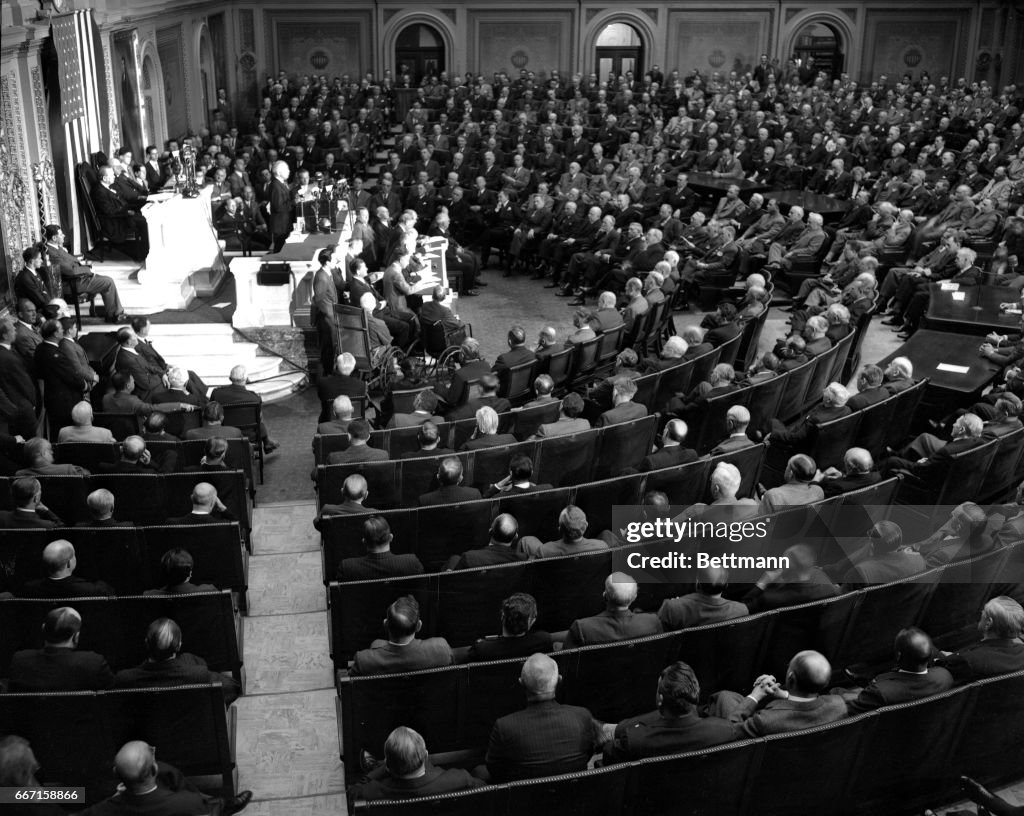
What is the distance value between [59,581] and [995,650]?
13.6ft

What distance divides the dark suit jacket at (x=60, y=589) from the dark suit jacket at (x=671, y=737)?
260 cm

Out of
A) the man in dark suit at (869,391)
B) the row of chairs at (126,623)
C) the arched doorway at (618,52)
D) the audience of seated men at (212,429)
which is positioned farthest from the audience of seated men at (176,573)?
the arched doorway at (618,52)

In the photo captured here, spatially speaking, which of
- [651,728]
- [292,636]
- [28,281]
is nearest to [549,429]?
[292,636]

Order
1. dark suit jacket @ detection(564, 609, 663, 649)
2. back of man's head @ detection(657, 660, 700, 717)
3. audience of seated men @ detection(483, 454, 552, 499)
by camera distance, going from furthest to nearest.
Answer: audience of seated men @ detection(483, 454, 552, 499), dark suit jacket @ detection(564, 609, 663, 649), back of man's head @ detection(657, 660, 700, 717)

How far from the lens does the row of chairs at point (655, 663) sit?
14.7 feet

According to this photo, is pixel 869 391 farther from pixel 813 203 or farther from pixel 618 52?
pixel 618 52

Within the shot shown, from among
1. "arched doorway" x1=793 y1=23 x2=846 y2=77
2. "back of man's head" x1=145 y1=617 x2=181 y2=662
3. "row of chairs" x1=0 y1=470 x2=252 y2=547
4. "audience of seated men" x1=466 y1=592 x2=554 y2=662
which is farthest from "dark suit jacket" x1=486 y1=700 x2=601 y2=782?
"arched doorway" x1=793 y1=23 x2=846 y2=77

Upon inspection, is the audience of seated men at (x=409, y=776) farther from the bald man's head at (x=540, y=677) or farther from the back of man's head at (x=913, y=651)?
the back of man's head at (x=913, y=651)

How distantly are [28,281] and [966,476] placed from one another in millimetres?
8184

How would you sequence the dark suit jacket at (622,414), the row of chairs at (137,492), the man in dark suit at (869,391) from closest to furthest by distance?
the row of chairs at (137,492), the dark suit jacket at (622,414), the man in dark suit at (869,391)

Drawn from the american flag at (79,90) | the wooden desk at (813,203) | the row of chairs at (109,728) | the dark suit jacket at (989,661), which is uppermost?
the american flag at (79,90)

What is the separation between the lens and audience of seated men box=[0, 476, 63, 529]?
5.92 m

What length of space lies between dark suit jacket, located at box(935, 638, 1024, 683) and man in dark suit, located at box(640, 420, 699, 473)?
2311 millimetres

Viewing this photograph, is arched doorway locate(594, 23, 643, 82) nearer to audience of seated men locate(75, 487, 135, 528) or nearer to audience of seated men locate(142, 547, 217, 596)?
audience of seated men locate(75, 487, 135, 528)
